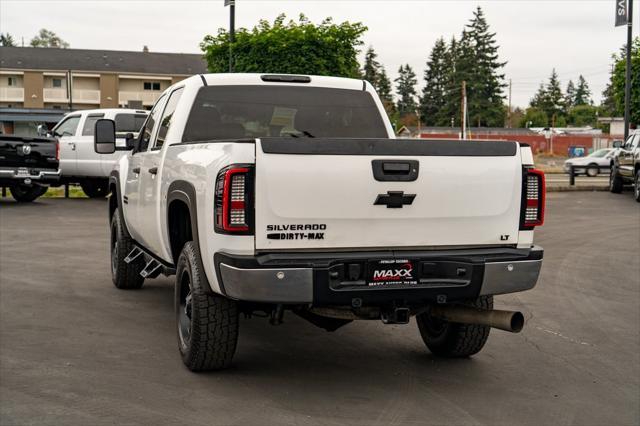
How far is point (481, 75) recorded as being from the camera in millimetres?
110500

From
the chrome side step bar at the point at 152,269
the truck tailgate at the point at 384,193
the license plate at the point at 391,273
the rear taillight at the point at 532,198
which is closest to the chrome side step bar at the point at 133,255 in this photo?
the chrome side step bar at the point at 152,269

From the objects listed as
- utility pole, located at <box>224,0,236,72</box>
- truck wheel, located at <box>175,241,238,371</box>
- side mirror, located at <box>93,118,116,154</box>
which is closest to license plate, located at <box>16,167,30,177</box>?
utility pole, located at <box>224,0,236,72</box>

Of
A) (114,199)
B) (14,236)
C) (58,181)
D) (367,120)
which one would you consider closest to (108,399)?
(367,120)

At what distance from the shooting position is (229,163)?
5.25 meters

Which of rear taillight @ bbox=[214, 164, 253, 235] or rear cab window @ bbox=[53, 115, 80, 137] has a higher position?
rear cab window @ bbox=[53, 115, 80, 137]

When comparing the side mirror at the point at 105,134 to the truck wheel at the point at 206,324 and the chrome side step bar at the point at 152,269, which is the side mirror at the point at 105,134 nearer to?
the chrome side step bar at the point at 152,269

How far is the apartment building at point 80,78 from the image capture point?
78562 mm

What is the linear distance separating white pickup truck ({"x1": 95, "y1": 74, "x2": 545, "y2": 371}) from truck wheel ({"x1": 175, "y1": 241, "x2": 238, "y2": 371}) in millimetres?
10

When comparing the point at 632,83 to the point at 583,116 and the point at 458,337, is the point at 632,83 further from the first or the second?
the point at 583,116

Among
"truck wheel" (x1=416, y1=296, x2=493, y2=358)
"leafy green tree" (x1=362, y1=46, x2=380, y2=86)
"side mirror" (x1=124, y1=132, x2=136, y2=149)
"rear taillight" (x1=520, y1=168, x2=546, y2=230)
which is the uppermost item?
"leafy green tree" (x1=362, y1=46, x2=380, y2=86)

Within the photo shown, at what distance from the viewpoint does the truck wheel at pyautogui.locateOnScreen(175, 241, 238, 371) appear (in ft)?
19.0

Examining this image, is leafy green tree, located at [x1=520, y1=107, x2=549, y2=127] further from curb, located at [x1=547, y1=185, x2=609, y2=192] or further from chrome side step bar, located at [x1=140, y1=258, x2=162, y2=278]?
chrome side step bar, located at [x1=140, y1=258, x2=162, y2=278]

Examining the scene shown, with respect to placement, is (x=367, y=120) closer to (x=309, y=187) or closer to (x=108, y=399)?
(x=309, y=187)

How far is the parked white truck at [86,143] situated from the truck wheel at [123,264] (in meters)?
10.9
